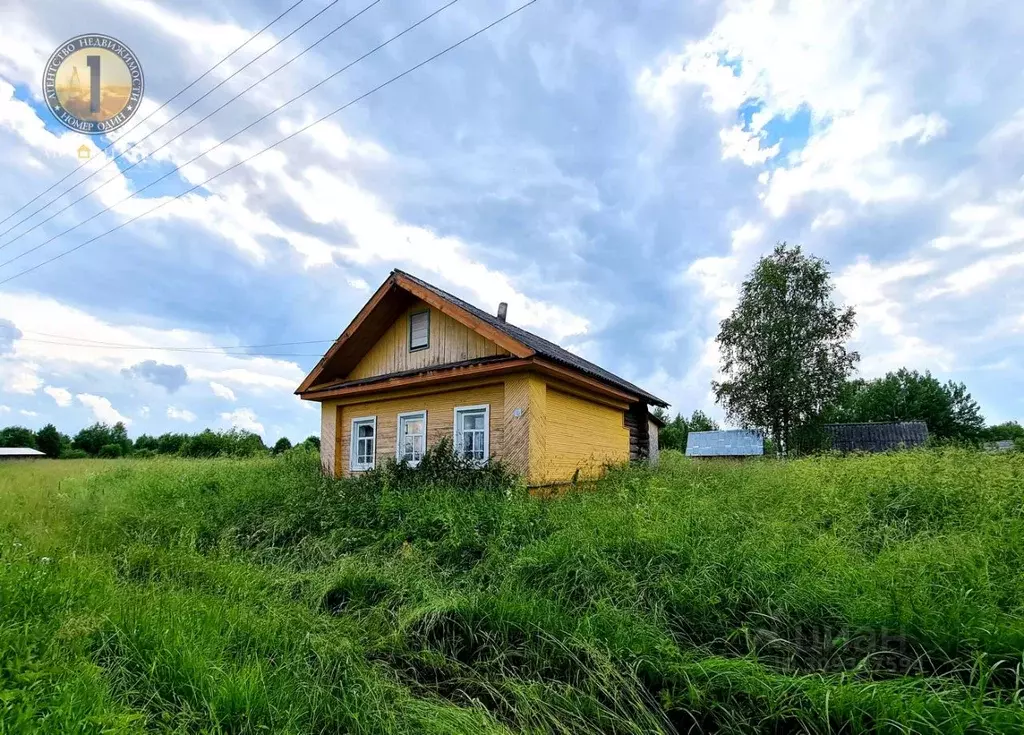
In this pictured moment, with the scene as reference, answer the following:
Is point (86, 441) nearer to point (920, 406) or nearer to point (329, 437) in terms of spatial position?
point (329, 437)

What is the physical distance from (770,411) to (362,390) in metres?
19.5

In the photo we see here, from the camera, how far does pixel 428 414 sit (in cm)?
1069

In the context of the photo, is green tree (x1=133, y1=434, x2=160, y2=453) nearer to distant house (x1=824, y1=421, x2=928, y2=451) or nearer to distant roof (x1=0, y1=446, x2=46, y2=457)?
distant roof (x1=0, y1=446, x2=46, y2=457)

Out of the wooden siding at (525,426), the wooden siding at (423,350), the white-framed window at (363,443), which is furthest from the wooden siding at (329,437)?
the wooden siding at (525,426)

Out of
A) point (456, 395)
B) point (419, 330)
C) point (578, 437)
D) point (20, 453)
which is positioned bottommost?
point (20, 453)

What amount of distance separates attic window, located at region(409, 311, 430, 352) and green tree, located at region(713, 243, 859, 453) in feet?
58.7

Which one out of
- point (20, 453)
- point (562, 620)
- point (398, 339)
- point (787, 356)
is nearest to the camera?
point (562, 620)

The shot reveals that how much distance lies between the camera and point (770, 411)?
23.2m

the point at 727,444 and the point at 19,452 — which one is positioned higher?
the point at 727,444

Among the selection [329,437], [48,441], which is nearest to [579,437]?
[329,437]

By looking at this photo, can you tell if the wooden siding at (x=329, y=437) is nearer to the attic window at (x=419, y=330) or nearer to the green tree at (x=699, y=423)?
the attic window at (x=419, y=330)

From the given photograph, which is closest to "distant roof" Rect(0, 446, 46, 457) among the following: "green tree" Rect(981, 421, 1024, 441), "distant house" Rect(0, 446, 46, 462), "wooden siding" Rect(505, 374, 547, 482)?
"distant house" Rect(0, 446, 46, 462)

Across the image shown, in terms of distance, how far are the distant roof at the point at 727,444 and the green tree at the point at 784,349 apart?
17.0 feet

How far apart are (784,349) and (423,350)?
738 inches
